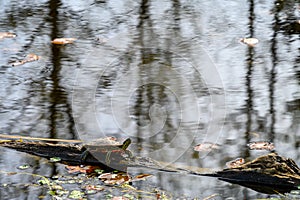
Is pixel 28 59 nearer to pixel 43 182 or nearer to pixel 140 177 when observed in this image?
pixel 43 182

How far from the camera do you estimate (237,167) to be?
11.0 ft

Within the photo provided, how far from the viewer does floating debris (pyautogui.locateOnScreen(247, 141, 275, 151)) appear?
3.65 m

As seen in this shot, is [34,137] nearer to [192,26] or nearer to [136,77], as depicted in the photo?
[136,77]

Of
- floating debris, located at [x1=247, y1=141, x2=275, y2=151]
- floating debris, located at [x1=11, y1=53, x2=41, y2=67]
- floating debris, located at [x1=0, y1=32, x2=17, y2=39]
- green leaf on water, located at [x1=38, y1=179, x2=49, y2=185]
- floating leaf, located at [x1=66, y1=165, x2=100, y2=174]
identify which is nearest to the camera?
green leaf on water, located at [x1=38, y1=179, x2=49, y2=185]

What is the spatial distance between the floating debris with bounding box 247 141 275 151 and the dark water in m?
0.04

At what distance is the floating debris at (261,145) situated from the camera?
365 centimetres

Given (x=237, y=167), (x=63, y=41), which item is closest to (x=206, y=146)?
(x=237, y=167)

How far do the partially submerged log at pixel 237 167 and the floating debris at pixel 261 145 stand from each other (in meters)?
0.30

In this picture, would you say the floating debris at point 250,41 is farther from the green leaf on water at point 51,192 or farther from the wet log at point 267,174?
the green leaf on water at point 51,192

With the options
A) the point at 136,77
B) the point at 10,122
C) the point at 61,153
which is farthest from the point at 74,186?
the point at 136,77

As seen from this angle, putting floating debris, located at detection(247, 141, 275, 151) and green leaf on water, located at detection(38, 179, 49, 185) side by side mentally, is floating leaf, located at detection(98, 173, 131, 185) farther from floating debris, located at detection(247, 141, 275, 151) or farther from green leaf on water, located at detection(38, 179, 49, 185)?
floating debris, located at detection(247, 141, 275, 151)

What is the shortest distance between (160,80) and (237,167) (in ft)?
4.61

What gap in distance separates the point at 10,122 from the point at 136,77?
1091 mm

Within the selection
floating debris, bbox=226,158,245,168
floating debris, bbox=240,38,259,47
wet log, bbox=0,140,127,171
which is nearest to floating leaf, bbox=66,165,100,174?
wet log, bbox=0,140,127,171
